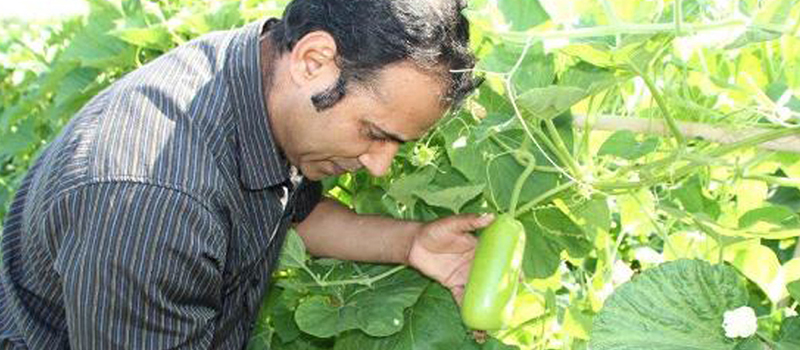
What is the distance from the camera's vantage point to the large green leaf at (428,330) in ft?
5.79

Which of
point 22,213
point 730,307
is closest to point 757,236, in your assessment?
point 730,307

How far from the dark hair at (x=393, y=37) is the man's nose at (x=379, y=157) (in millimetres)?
97

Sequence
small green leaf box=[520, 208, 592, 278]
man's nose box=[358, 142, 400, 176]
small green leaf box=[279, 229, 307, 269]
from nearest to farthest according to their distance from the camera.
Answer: man's nose box=[358, 142, 400, 176] → small green leaf box=[520, 208, 592, 278] → small green leaf box=[279, 229, 307, 269]

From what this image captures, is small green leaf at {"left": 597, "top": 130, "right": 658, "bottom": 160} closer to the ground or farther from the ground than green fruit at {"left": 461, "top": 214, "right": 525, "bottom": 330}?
farther from the ground

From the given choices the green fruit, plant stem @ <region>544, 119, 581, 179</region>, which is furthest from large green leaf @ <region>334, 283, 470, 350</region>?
plant stem @ <region>544, 119, 581, 179</region>

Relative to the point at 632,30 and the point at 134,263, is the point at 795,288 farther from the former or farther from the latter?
the point at 134,263

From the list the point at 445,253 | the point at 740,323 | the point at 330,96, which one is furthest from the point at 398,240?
the point at 740,323

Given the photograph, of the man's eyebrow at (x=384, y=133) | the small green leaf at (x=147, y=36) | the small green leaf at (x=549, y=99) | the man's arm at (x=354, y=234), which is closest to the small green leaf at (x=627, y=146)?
the small green leaf at (x=549, y=99)

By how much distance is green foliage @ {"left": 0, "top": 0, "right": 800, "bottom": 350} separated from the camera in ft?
4.22

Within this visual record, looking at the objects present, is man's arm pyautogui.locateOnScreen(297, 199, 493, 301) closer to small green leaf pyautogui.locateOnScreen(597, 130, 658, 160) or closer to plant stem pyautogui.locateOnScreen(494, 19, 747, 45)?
small green leaf pyautogui.locateOnScreen(597, 130, 658, 160)

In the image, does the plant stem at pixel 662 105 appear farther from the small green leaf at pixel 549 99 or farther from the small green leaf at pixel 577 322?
the small green leaf at pixel 577 322

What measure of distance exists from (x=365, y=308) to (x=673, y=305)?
0.60 metres

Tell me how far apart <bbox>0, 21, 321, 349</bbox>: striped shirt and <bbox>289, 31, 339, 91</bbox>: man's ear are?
Answer: 8cm

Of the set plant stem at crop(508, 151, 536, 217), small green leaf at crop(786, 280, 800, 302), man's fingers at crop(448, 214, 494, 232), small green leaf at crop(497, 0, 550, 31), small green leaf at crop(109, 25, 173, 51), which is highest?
small green leaf at crop(497, 0, 550, 31)
